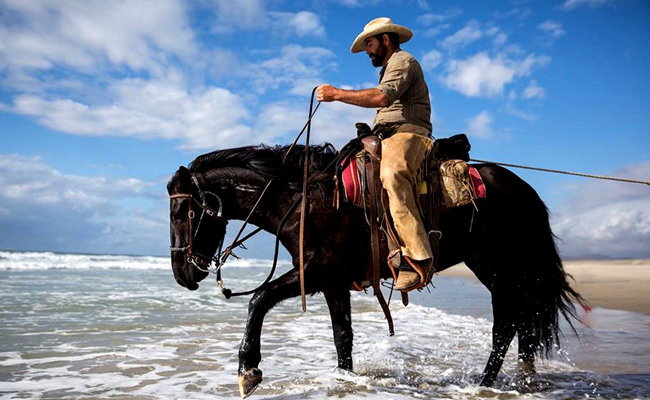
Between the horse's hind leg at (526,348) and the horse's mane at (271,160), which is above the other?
the horse's mane at (271,160)

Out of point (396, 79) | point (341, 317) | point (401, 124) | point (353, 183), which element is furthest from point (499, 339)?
point (396, 79)

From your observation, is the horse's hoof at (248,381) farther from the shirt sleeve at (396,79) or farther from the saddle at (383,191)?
the shirt sleeve at (396,79)

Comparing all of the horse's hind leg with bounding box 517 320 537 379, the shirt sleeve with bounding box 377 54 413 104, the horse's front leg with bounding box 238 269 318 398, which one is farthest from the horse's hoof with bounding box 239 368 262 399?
the horse's hind leg with bounding box 517 320 537 379

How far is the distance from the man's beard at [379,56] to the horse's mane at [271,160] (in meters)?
0.86

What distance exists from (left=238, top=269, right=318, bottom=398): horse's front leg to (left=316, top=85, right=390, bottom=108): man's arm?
55.3 inches

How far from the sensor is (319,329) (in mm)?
8531

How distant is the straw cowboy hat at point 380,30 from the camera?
174 inches

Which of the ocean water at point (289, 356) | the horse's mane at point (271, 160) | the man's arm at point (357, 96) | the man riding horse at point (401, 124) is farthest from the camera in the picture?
the ocean water at point (289, 356)

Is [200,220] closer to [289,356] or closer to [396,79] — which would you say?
[396,79]

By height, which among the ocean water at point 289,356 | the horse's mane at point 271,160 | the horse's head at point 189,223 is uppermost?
the horse's mane at point 271,160

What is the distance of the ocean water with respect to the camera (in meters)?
4.70

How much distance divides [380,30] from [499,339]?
306cm

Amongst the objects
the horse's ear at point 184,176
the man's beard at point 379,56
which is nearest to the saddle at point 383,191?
the man's beard at point 379,56

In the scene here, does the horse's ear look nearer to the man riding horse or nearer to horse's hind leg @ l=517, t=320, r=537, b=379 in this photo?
the man riding horse
